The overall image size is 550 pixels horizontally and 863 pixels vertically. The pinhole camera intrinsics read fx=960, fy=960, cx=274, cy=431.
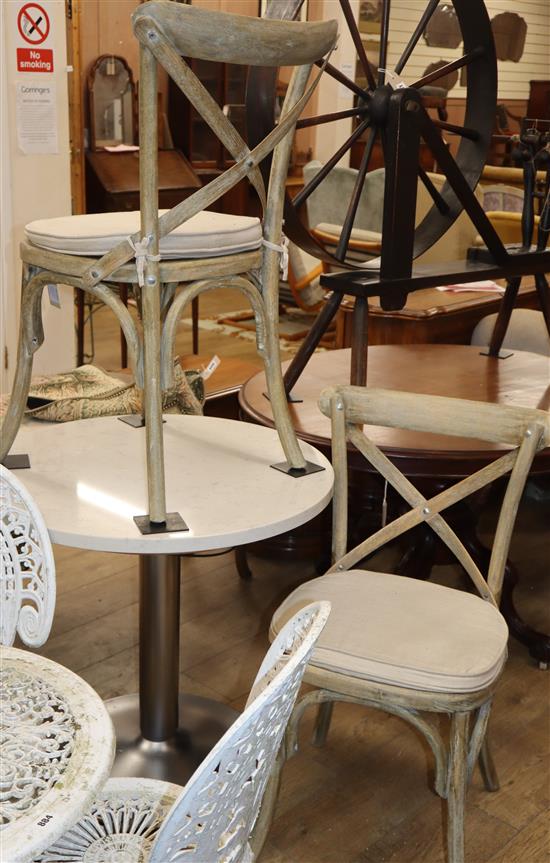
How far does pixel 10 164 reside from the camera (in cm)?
388

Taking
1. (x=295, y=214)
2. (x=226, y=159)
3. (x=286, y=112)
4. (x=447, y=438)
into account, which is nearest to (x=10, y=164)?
(x=295, y=214)

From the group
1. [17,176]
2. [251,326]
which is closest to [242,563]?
[17,176]

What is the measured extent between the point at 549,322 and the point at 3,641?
1859 millimetres

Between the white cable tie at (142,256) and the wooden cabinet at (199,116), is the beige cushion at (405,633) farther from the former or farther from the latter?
the wooden cabinet at (199,116)

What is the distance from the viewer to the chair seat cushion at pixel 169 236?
4.82 ft

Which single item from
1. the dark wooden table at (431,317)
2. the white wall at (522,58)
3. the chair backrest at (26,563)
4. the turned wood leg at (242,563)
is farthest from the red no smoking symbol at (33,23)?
the white wall at (522,58)

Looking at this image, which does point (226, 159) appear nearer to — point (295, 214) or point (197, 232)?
point (295, 214)

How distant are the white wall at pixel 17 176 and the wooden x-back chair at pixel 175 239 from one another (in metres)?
2.36

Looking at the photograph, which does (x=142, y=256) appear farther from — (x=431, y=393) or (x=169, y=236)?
(x=431, y=393)

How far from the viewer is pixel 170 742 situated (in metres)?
1.95

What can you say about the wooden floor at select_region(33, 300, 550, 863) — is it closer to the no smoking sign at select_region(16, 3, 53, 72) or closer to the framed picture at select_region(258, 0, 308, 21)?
the framed picture at select_region(258, 0, 308, 21)

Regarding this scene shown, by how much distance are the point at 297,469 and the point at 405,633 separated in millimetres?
340

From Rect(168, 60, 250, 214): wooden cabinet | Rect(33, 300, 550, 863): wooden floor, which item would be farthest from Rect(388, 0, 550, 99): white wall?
Rect(33, 300, 550, 863): wooden floor

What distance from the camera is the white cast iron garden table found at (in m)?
1.47
